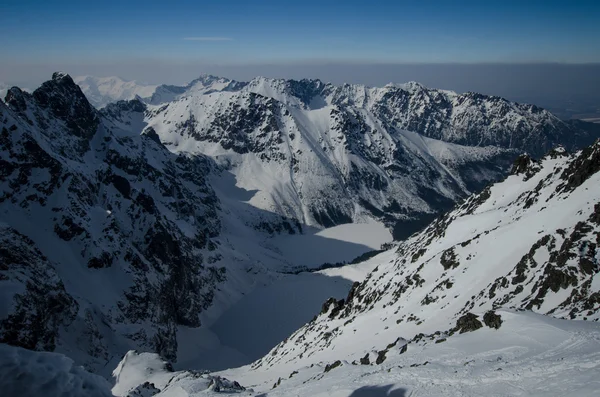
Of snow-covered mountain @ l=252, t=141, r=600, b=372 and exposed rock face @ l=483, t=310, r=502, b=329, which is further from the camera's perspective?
snow-covered mountain @ l=252, t=141, r=600, b=372

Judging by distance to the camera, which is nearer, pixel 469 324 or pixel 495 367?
pixel 495 367

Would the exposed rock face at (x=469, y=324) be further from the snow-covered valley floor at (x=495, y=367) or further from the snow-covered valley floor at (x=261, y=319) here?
the snow-covered valley floor at (x=261, y=319)

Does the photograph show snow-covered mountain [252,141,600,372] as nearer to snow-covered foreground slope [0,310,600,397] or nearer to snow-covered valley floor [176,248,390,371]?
snow-covered foreground slope [0,310,600,397]

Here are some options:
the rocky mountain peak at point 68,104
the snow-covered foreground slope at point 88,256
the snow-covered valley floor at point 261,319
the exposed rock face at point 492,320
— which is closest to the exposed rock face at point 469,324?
the exposed rock face at point 492,320

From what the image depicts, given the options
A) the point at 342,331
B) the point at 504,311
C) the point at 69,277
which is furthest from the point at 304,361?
the point at 69,277

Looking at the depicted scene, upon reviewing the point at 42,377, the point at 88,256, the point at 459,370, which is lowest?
the point at 88,256

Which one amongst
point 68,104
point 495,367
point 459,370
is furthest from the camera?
point 68,104

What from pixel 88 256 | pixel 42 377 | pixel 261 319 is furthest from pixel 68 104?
pixel 42 377

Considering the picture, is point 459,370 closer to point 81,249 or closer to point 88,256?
point 88,256

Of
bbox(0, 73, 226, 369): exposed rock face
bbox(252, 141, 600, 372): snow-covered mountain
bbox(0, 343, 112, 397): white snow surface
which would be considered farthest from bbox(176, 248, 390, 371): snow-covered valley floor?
bbox(0, 343, 112, 397): white snow surface
